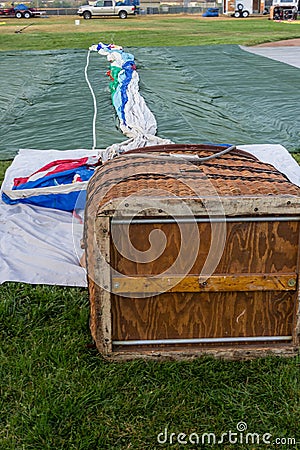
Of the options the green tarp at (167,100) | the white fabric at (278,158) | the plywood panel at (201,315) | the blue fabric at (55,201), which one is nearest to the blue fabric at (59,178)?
the blue fabric at (55,201)

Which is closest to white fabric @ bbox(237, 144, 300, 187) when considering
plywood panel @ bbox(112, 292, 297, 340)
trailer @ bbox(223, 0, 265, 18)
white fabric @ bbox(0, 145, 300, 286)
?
white fabric @ bbox(0, 145, 300, 286)

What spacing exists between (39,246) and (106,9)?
86.2 feet

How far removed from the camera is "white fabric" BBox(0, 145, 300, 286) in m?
3.11

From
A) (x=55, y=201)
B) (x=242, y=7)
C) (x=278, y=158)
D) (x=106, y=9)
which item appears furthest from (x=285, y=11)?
(x=55, y=201)

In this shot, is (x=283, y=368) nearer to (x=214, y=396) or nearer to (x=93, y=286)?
(x=214, y=396)

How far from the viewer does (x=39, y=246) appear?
11.3 feet

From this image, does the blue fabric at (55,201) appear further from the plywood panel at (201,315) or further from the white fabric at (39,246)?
the plywood panel at (201,315)

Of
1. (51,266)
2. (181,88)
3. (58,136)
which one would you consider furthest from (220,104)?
(51,266)

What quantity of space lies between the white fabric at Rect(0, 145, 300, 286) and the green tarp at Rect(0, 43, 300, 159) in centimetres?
137

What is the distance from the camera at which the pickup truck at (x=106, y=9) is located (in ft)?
90.6

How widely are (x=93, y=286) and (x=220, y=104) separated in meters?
4.99

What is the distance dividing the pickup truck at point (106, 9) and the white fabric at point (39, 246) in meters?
24.9

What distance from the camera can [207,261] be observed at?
90.7 inches

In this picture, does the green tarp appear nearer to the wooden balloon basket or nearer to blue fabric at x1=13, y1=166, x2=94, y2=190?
blue fabric at x1=13, y1=166, x2=94, y2=190
